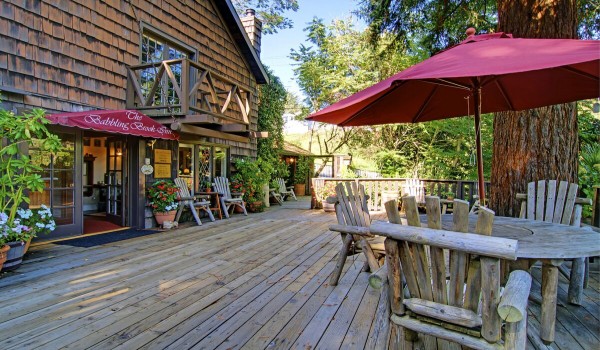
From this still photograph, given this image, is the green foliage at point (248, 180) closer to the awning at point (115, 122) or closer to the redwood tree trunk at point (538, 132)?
the awning at point (115, 122)

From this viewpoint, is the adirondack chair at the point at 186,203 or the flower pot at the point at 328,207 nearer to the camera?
the adirondack chair at the point at 186,203

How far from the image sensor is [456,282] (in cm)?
133

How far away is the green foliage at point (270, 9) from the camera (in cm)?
1650

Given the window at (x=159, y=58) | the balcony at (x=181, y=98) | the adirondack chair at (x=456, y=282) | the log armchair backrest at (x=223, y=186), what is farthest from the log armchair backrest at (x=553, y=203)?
Result: the log armchair backrest at (x=223, y=186)

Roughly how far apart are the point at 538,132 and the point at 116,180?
644 cm

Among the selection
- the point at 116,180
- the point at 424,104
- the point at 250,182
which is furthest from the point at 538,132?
the point at 116,180

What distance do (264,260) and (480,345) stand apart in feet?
9.32

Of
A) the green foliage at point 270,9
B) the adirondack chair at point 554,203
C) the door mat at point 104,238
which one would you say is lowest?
the door mat at point 104,238

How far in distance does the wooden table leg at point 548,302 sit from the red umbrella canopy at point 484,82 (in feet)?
3.83

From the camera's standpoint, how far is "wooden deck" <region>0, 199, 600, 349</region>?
2039 mm

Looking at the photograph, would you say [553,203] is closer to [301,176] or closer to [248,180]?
[248,180]

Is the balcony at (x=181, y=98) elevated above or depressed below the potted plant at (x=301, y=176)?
above

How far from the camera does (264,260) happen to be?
12.7 ft

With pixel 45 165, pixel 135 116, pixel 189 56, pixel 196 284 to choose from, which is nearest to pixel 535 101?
Answer: pixel 196 284
